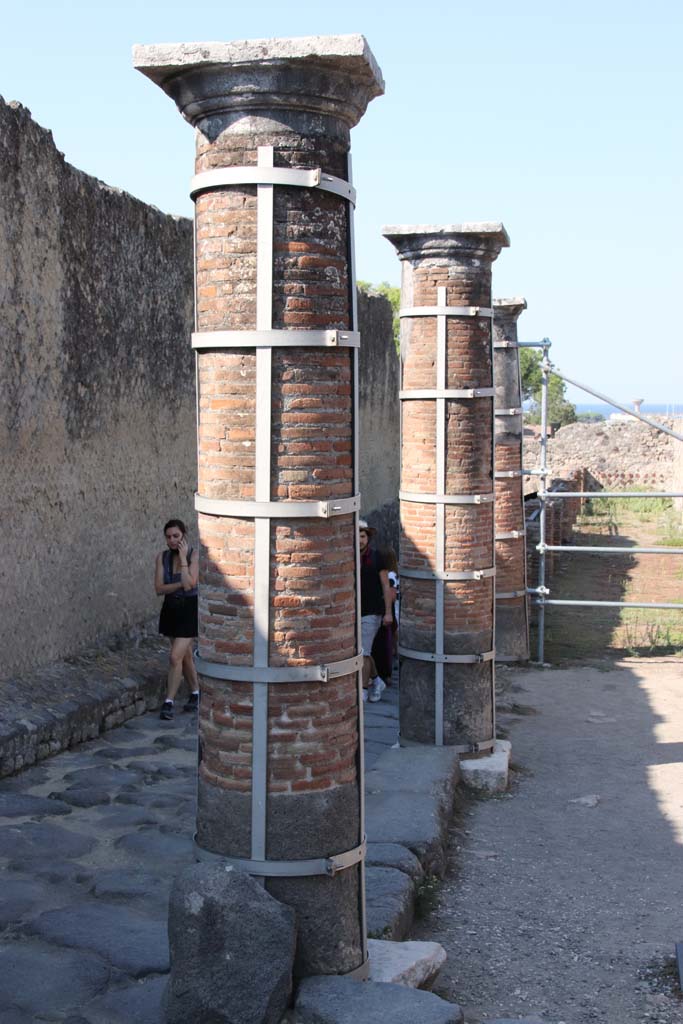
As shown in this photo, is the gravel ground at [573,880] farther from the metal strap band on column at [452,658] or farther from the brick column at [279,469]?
the brick column at [279,469]

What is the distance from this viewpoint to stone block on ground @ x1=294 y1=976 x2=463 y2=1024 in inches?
155

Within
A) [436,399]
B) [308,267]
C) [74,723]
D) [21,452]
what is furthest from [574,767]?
[308,267]

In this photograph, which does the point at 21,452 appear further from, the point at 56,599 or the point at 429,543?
the point at 429,543

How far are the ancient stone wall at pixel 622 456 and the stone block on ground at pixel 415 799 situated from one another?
903 inches

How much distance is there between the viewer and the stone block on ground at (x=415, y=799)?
6316 millimetres

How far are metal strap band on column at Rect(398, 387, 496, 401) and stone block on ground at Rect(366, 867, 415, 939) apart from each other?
3412mm

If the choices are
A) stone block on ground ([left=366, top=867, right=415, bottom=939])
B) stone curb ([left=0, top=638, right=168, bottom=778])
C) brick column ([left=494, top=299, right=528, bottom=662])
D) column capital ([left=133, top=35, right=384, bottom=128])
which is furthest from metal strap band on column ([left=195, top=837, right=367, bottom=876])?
brick column ([left=494, top=299, right=528, bottom=662])

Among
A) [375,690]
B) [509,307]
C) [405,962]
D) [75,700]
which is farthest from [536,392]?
[405,962]

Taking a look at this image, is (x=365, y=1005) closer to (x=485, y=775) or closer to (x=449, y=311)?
(x=485, y=775)

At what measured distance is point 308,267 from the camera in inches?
166

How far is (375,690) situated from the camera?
1019 centimetres

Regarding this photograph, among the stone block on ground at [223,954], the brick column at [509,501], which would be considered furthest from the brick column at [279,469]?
the brick column at [509,501]

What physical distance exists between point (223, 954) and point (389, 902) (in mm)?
1623

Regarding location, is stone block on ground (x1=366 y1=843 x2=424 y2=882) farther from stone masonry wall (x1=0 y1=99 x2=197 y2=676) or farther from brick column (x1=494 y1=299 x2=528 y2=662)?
brick column (x1=494 y1=299 x2=528 y2=662)
